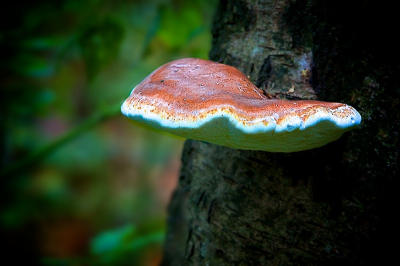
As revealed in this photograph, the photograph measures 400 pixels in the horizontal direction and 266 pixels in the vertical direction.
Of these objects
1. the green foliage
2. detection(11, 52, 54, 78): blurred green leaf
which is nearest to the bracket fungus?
the green foliage

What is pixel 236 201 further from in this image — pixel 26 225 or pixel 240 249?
pixel 26 225

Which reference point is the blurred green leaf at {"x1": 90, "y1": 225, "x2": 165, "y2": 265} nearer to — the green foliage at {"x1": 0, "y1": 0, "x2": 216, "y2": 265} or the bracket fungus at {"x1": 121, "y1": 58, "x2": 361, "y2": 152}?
the green foliage at {"x1": 0, "y1": 0, "x2": 216, "y2": 265}

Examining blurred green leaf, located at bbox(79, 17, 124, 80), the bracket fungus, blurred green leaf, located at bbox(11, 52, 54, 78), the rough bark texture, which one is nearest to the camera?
the bracket fungus

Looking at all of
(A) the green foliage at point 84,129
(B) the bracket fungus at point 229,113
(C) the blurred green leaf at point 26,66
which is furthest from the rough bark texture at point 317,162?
(C) the blurred green leaf at point 26,66

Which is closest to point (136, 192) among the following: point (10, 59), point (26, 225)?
point (26, 225)

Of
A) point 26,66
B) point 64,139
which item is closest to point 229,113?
point 64,139
